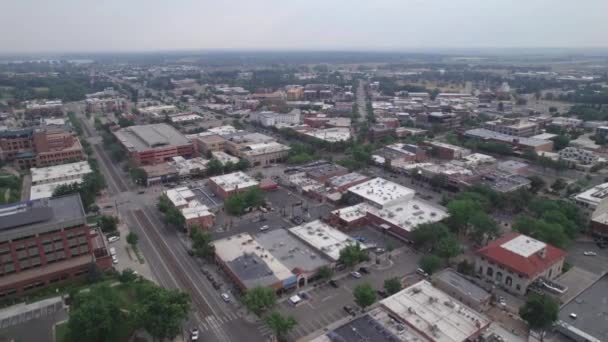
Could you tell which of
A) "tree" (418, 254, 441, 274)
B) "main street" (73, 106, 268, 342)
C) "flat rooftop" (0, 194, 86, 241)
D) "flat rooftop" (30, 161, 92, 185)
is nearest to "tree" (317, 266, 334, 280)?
"main street" (73, 106, 268, 342)

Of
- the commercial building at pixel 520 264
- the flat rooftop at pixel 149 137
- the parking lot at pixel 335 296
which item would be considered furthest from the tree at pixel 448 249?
the flat rooftop at pixel 149 137

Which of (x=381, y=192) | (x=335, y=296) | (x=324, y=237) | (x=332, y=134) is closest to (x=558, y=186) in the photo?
(x=381, y=192)

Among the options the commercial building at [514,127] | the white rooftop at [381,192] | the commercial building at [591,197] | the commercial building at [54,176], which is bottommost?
the commercial building at [54,176]

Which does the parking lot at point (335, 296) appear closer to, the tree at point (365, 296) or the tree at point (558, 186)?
the tree at point (365, 296)

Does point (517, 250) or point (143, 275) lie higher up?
point (517, 250)

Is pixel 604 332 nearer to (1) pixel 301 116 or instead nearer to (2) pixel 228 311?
(2) pixel 228 311

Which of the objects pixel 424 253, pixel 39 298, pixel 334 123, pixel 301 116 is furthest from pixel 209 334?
pixel 301 116
